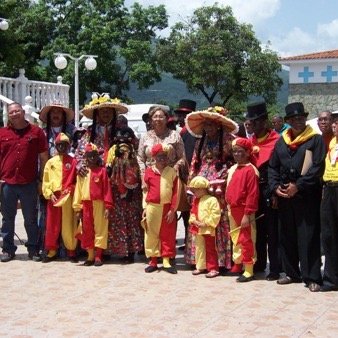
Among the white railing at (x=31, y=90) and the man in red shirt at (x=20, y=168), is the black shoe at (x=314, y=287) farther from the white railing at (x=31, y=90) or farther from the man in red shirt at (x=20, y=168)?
the white railing at (x=31, y=90)

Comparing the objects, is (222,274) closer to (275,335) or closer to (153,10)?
(275,335)

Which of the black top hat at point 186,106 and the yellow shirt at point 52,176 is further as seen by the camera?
the black top hat at point 186,106

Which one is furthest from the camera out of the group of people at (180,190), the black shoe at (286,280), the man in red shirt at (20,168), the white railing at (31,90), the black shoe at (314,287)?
the white railing at (31,90)

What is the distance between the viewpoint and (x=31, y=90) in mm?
18766

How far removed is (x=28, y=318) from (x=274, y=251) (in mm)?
2673

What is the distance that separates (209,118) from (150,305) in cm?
227

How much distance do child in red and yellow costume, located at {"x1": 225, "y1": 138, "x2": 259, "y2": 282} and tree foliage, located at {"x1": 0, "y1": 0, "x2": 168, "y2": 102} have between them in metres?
29.4

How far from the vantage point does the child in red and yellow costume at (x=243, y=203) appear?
6821 mm

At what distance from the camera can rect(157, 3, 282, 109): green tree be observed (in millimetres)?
39031

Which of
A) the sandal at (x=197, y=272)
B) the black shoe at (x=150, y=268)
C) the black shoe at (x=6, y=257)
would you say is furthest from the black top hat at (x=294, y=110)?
the black shoe at (x=6, y=257)

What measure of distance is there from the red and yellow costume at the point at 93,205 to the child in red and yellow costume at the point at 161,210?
0.52m

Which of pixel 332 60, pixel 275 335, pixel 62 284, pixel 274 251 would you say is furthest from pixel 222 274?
pixel 332 60

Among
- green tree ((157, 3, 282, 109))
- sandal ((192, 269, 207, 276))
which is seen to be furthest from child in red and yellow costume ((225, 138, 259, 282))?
green tree ((157, 3, 282, 109))

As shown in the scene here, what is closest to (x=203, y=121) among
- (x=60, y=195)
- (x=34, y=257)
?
(x=60, y=195)
